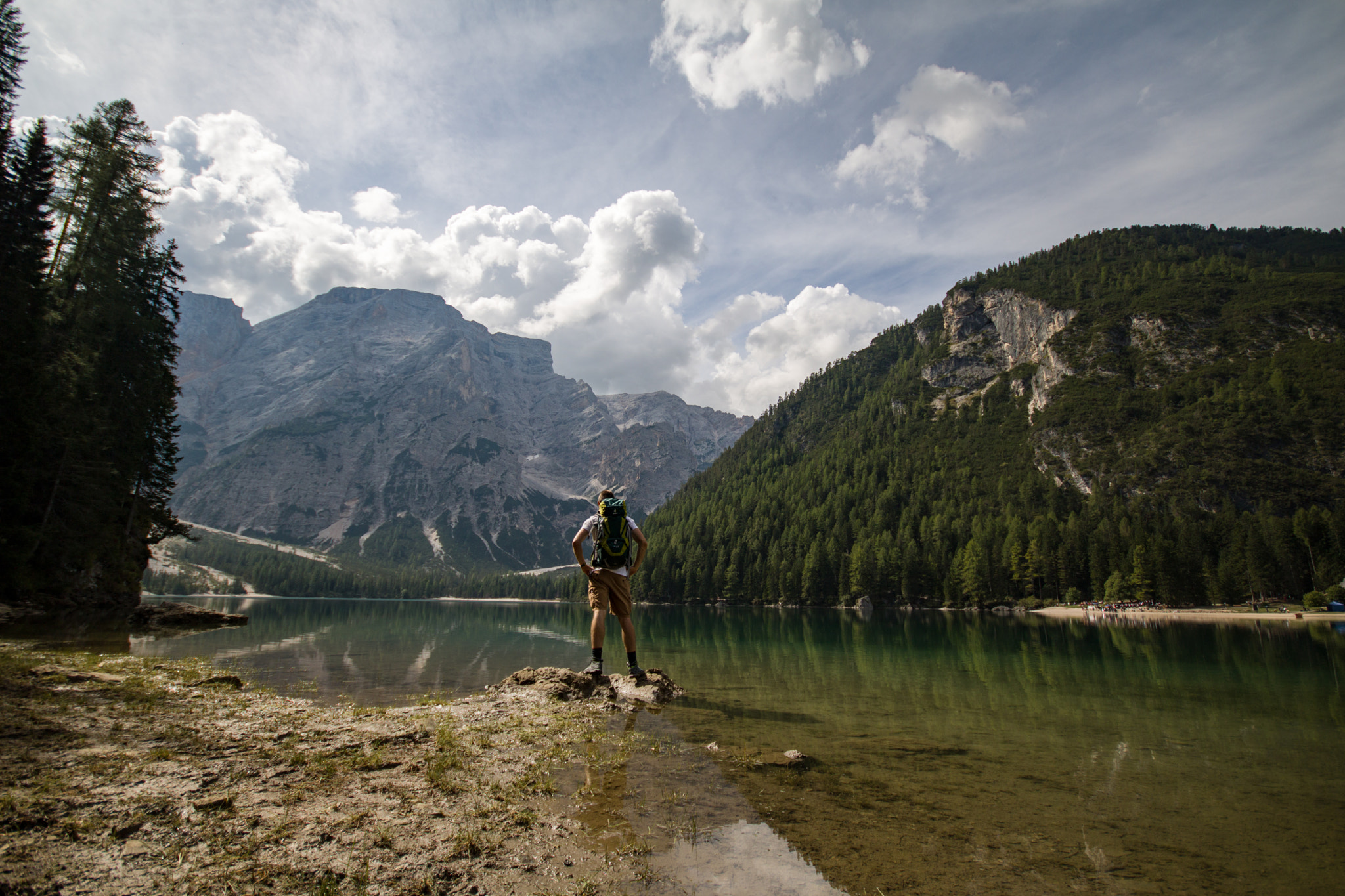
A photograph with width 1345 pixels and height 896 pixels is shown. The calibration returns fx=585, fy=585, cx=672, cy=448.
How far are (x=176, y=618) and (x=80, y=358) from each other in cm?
1532

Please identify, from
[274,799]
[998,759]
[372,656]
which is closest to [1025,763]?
[998,759]

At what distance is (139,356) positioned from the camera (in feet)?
111

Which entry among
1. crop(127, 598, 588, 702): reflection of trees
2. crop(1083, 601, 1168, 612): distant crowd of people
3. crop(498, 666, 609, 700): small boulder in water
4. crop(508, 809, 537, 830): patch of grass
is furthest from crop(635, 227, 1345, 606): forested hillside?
crop(508, 809, 537, 830): patch of grass

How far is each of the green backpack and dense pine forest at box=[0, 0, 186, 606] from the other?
2581 cm

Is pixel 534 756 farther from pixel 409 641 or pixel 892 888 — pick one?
pixel 409 641

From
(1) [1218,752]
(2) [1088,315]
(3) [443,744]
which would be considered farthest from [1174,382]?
(3) [443,744]

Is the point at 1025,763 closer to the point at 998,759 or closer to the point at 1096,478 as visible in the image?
the point at 998,759

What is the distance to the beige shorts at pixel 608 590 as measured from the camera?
13.5 metres

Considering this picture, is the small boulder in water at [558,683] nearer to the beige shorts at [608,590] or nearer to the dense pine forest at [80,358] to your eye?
the beige shorts at [608,590]

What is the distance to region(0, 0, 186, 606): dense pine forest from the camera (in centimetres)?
2402

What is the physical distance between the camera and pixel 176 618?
3375cm

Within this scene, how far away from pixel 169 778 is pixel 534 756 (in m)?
4.13

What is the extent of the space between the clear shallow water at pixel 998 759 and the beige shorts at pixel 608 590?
2.81 metres

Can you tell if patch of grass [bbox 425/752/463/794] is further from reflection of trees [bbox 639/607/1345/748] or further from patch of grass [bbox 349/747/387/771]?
reflection of trees [bbox 639/607/1345/748]
